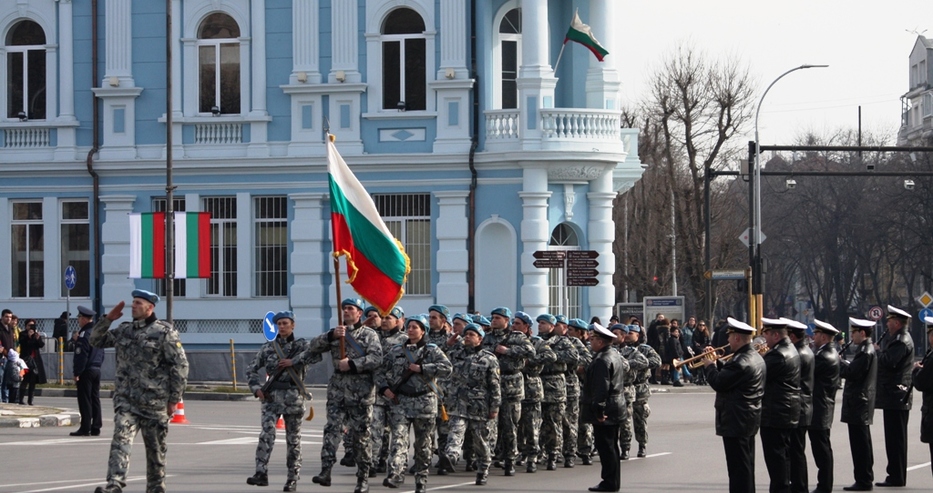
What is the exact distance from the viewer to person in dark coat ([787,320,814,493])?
1533 cm

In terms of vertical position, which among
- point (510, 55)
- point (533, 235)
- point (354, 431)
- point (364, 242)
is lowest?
point (354, 431)

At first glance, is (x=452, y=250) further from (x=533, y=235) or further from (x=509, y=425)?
(x=509, y=425)

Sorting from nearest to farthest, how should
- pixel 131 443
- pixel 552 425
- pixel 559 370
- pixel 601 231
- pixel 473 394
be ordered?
1. pixel 131 443
2. pixel 473 394
3. pixel 552 425
4. pixel 559 370
5. pixel 601 231

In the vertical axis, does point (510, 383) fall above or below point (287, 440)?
above

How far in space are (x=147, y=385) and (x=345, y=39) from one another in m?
21.9

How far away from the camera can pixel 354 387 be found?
15680mm

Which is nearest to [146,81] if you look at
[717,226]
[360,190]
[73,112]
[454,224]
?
[73,112]

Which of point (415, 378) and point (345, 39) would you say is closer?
point (415, 378)

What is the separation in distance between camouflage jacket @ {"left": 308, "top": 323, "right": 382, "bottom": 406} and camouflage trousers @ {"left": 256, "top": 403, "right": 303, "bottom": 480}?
0.51 meters

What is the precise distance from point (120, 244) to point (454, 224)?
25.0ft

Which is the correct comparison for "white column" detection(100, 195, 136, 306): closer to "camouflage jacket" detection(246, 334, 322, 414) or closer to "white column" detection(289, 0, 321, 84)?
"white column" detection(289, 0, 321, 84)

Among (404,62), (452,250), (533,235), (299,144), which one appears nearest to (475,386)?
(533,235)

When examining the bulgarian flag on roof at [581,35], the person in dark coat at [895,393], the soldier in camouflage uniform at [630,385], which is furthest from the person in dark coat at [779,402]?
the bulgarian flag on roof at [581,35]

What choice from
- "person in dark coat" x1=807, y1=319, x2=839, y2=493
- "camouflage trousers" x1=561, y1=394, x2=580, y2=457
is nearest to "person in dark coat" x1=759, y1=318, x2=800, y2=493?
"person in dark coat" x1=807, y1=319, x2=839, y2=493
